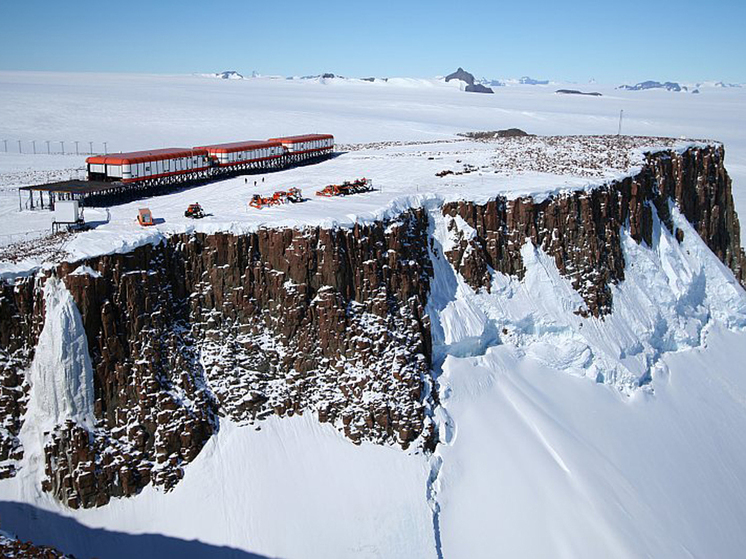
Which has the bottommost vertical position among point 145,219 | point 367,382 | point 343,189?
point 367,382

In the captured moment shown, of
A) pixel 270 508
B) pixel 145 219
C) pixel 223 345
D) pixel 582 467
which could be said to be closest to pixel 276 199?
pixel 145 219

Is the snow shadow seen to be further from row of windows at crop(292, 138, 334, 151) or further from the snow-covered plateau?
row of windows at crop(292, 138, 334, 151)

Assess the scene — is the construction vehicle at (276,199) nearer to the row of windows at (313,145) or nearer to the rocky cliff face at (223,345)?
the rocky cliff face at (223,345)

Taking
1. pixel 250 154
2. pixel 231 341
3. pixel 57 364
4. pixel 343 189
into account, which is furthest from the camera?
pixel 250 154

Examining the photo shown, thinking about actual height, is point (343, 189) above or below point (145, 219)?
above

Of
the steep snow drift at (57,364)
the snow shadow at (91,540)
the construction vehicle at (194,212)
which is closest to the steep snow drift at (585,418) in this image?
the snow shadow at (91,540)

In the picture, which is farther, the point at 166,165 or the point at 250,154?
the point at 250,154

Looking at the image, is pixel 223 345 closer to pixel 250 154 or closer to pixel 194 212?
pixel 194 212
